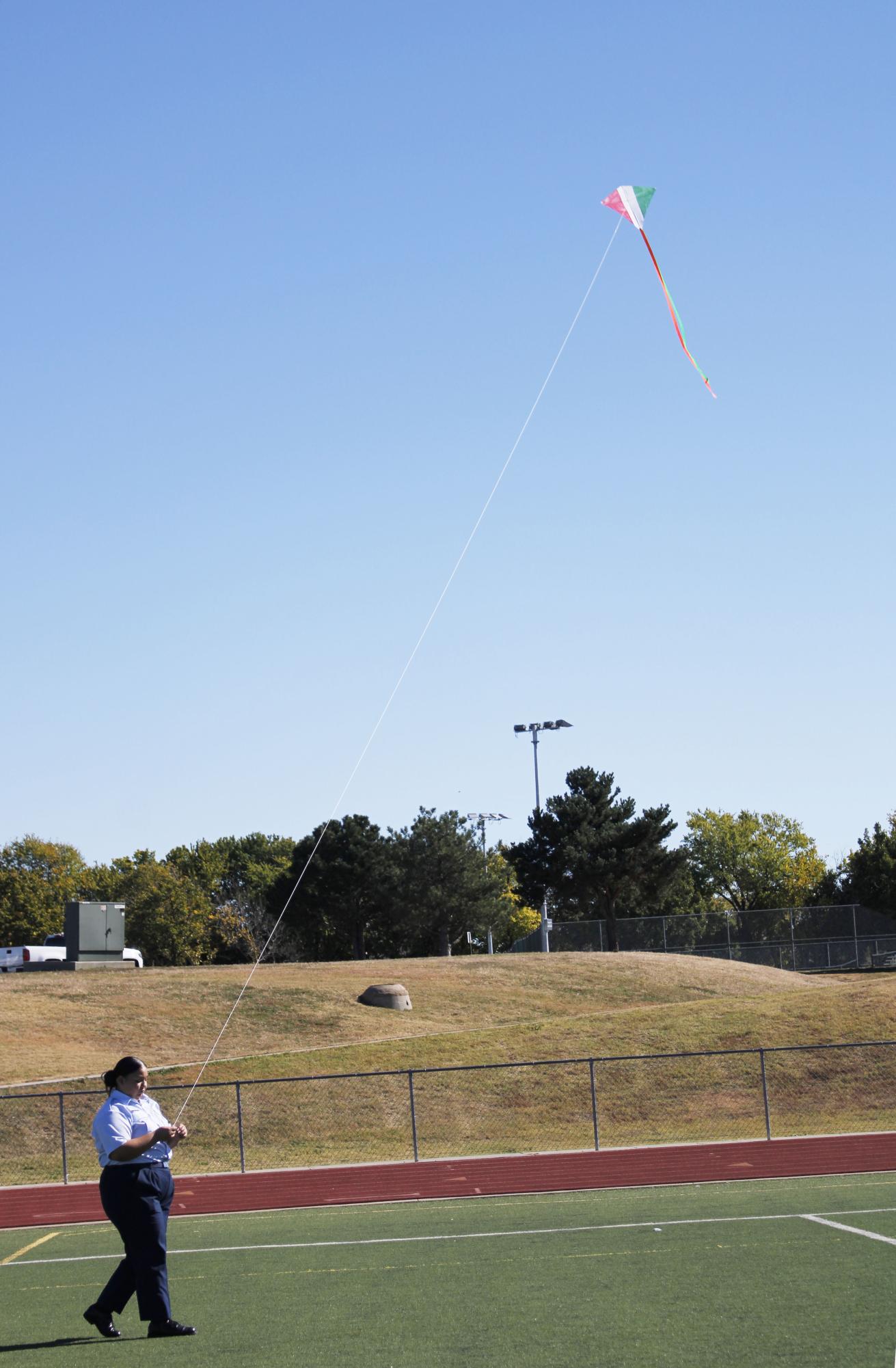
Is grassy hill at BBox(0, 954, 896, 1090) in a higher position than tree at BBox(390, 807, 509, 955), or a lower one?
lower

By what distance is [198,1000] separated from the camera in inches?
1646

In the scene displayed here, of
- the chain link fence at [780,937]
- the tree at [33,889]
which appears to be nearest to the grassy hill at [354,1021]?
the chain link fence at [780,937]

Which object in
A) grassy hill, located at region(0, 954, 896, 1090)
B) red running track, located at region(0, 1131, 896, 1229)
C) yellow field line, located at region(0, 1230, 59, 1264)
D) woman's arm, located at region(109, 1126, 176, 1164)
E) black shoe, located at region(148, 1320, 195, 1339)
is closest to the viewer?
woman's arm, located at region(109, 1126, 176, 1164)

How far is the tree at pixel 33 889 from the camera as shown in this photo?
360ft

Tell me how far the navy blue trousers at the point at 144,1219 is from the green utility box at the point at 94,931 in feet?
127

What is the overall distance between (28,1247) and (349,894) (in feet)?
236

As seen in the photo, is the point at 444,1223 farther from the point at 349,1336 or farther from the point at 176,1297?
the point at 349,1336

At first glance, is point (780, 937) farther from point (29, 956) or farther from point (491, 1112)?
point (491, 1112)

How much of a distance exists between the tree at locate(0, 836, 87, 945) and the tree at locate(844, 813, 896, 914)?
60187mm

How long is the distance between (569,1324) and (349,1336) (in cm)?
149

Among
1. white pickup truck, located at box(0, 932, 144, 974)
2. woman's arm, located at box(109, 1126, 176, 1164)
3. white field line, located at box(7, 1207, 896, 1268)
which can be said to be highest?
woman's arm, located at box(109, 1126, 176, 1164)

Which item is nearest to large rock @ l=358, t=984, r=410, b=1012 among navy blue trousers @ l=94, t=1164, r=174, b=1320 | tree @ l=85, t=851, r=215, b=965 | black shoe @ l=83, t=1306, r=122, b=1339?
black shoe @ l=83, t=1306, r=122, b=1339

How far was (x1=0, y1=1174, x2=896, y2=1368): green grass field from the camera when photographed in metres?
8.45

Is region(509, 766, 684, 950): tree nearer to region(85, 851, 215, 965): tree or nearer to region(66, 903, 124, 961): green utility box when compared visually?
region(85, 851, 215, 965): tree
